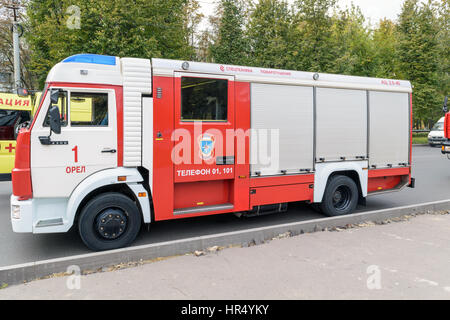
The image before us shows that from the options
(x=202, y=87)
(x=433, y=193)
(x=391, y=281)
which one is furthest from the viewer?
(x=433, y=193)

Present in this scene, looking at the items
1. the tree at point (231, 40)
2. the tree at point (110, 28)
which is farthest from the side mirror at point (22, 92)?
the tree at point (231, 40)

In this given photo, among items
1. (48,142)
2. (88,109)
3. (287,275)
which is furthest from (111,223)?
(287,275)

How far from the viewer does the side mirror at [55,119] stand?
15.5ft

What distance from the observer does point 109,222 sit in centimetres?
521

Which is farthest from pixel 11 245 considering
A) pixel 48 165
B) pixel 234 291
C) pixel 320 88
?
pixel 320 88

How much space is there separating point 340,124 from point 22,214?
225 inches

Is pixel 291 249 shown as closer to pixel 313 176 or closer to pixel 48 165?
pixel 313 176

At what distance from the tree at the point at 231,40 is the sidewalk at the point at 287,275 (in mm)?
22314

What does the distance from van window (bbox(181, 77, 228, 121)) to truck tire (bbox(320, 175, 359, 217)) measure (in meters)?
2.74

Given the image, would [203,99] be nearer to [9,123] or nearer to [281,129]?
[281,129]

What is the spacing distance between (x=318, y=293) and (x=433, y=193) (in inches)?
302

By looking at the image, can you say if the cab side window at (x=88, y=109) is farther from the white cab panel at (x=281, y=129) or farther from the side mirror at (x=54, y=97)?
the white cab panel at (x=281, y=129)

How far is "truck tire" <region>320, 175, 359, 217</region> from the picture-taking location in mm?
7223

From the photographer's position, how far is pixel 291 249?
209 inches
